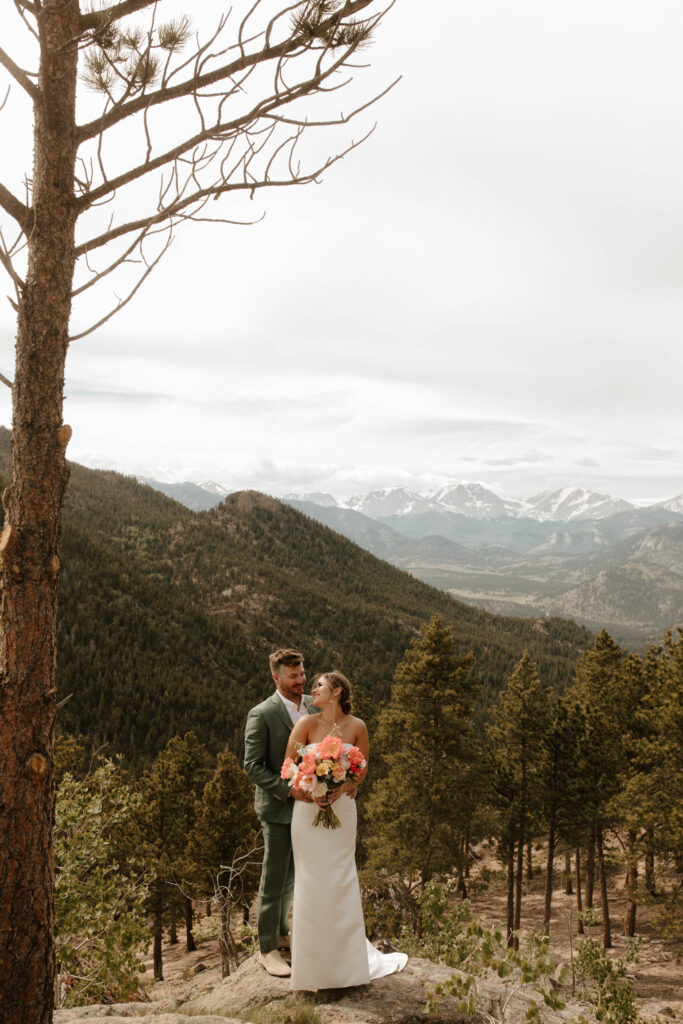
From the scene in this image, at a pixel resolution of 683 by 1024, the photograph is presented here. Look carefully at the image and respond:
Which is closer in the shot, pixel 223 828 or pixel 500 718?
pixel 223 828

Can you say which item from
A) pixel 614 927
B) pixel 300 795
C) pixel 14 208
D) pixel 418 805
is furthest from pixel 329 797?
pixel 614 927

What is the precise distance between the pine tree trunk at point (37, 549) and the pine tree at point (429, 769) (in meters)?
14.5

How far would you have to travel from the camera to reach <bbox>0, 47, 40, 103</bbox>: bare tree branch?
150 inches

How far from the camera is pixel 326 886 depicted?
503cm

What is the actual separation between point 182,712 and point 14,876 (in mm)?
79772

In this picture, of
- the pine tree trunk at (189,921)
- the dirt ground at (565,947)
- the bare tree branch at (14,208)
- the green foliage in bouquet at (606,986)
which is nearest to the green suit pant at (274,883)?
the dirt ground at (565,947)

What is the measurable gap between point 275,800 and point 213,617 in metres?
109

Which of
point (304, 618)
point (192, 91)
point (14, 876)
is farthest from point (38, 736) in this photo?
point (304, 618)

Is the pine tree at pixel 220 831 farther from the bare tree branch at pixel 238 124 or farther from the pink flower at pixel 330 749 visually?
the bare tree branch at pixel 238 124

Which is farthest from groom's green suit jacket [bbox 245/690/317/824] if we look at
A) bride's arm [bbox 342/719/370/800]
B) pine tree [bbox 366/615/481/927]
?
pine tree [bbox 366/615/481/927]

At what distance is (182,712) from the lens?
252ft

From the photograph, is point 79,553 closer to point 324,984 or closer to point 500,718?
point 500,718

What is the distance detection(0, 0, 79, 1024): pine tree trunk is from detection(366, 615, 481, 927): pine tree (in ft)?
47.7

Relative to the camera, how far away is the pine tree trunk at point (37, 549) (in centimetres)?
342
